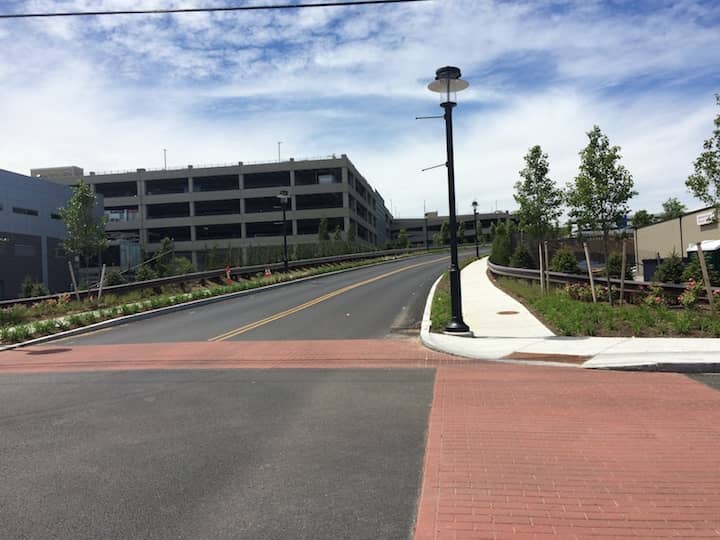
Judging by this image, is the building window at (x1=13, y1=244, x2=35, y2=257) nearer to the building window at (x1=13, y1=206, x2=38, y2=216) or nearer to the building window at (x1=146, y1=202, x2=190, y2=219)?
the building window at (x1=13, y1=206, x2=38, y2=216)

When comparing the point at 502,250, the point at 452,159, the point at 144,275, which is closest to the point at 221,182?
the point at 144,275

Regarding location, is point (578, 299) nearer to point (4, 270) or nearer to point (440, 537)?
point (440, 537)

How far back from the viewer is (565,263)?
2147 cm

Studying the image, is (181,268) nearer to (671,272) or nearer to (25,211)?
(25,211)

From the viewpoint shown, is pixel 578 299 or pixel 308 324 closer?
pixel 308 324

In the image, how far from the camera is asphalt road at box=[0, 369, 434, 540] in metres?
3.97

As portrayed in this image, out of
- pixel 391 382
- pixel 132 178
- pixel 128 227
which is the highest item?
pixel 132 178

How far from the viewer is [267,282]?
29766mm

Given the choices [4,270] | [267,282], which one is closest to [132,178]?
[4,270]

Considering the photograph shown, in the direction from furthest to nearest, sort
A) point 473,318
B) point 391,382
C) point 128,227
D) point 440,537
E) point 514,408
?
1. point 128,227
2. point 473,318
3. point 391,382
4. point 514,408
5. point 440,537

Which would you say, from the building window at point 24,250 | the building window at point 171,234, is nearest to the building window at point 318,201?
the building window at point 171,234

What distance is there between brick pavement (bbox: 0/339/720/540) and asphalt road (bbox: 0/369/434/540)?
0.33 m

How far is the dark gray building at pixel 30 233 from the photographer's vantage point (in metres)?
47.8

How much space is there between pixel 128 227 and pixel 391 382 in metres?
86.3
